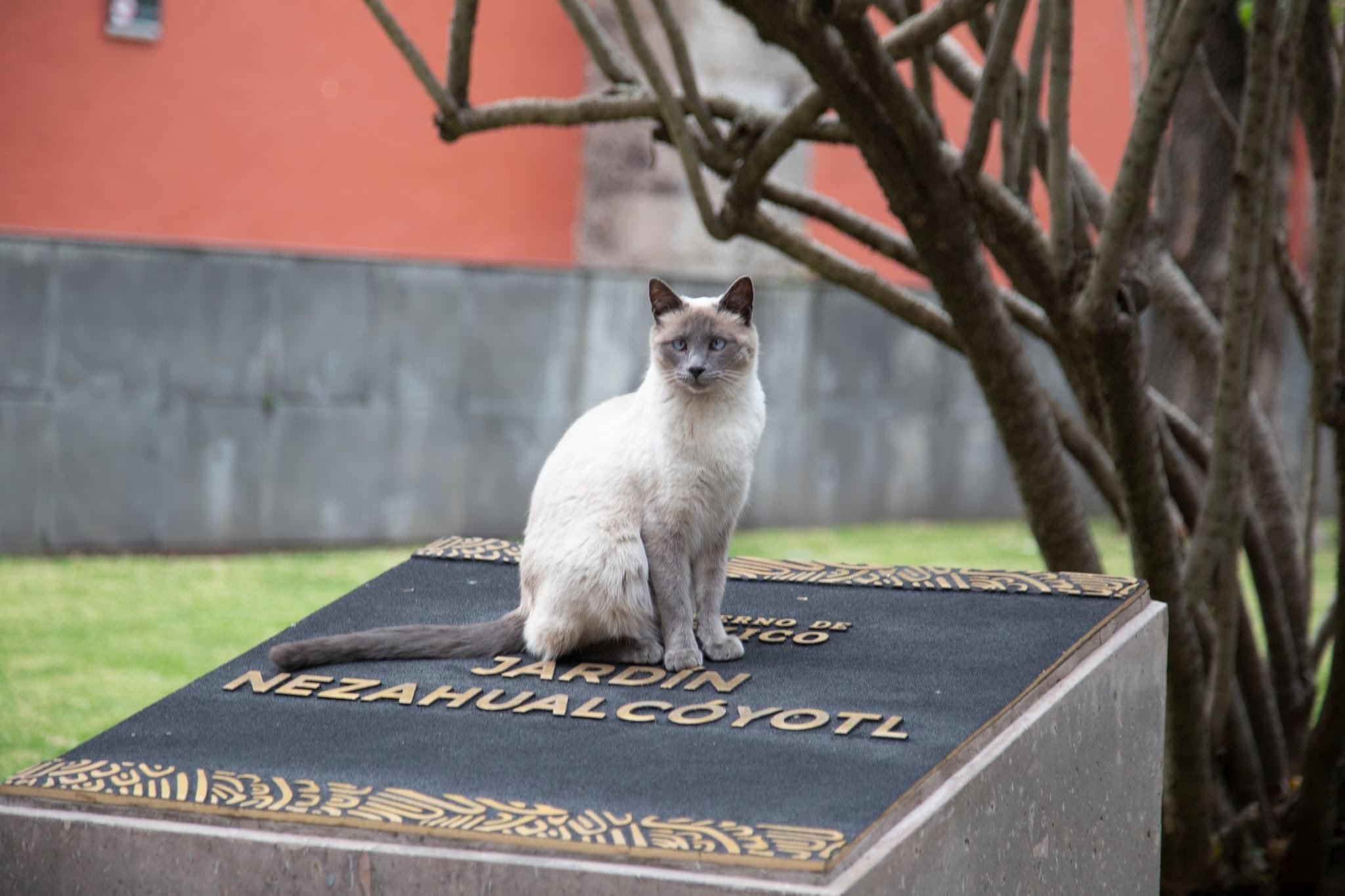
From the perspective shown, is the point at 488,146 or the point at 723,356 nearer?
the point at 723,356

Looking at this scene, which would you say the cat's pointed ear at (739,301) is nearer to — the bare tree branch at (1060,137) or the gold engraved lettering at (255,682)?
the bare tree branch at (1060,137)

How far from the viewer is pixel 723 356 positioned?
288 cm

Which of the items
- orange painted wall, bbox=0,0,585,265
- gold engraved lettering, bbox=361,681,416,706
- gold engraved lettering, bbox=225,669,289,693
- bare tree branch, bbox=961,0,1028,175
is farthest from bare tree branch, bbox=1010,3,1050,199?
orange painted wall, bbox=0,0,585,265

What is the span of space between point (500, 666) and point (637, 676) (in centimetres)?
29

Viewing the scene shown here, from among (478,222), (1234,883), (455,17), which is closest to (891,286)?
(455,17)

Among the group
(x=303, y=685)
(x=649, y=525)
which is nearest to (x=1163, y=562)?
(x=649, y=525)

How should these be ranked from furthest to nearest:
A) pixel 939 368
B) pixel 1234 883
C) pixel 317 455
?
pixel 939 368 → pixel 317 455 → pixel 1234 883

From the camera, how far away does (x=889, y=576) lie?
369 cm

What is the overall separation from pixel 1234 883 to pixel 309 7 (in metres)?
6.41

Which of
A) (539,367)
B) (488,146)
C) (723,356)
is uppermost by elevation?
(488,146)

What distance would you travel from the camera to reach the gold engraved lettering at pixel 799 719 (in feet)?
8.11

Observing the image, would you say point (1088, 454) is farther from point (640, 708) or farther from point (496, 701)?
point (496, 701)

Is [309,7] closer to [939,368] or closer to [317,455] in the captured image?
[317,455]

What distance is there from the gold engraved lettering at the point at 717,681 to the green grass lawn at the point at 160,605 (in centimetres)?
243
